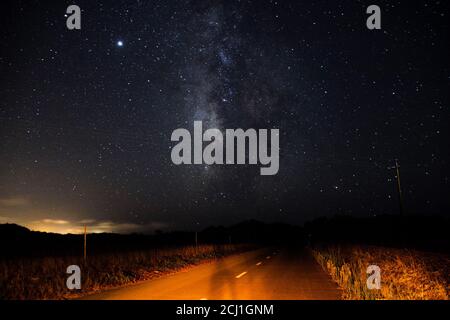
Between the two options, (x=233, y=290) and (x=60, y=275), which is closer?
(x=233, y=290)

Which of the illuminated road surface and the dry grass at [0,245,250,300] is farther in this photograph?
the dry grass at [0,245,250,300]

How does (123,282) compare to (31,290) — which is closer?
(31,290)

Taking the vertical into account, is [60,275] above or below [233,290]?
above

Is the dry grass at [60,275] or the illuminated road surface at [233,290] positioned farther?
the dry grass at [60,275]
